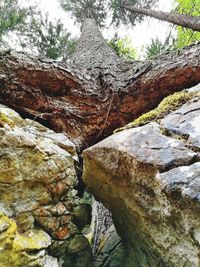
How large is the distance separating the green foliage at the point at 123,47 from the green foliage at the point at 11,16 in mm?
4284

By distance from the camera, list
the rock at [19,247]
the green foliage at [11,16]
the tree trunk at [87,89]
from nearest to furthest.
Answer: the rock at [19,247] → the tree trunk at [87,89] → the green foliage at [11,16]

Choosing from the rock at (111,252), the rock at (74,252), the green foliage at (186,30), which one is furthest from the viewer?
the green foliage at (186,30)

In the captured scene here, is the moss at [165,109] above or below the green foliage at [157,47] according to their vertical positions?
below

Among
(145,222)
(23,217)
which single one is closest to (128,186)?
(145,222)

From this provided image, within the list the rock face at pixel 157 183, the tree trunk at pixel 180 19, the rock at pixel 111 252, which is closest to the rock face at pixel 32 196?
the rock face at pixel 157 183

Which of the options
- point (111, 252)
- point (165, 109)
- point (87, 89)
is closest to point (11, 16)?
point (87, 89)

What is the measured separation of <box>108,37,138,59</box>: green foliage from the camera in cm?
1388

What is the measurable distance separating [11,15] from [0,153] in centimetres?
941

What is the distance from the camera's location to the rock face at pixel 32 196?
9.53 ft

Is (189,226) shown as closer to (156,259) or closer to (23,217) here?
(156,259)

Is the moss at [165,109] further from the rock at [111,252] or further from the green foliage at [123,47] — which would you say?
the green foliage at [123,47]

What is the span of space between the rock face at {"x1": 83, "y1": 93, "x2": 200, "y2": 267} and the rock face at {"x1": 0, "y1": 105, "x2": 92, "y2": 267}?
0.43m

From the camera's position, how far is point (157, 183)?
2.48 meters

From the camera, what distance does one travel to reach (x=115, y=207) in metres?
3.83
